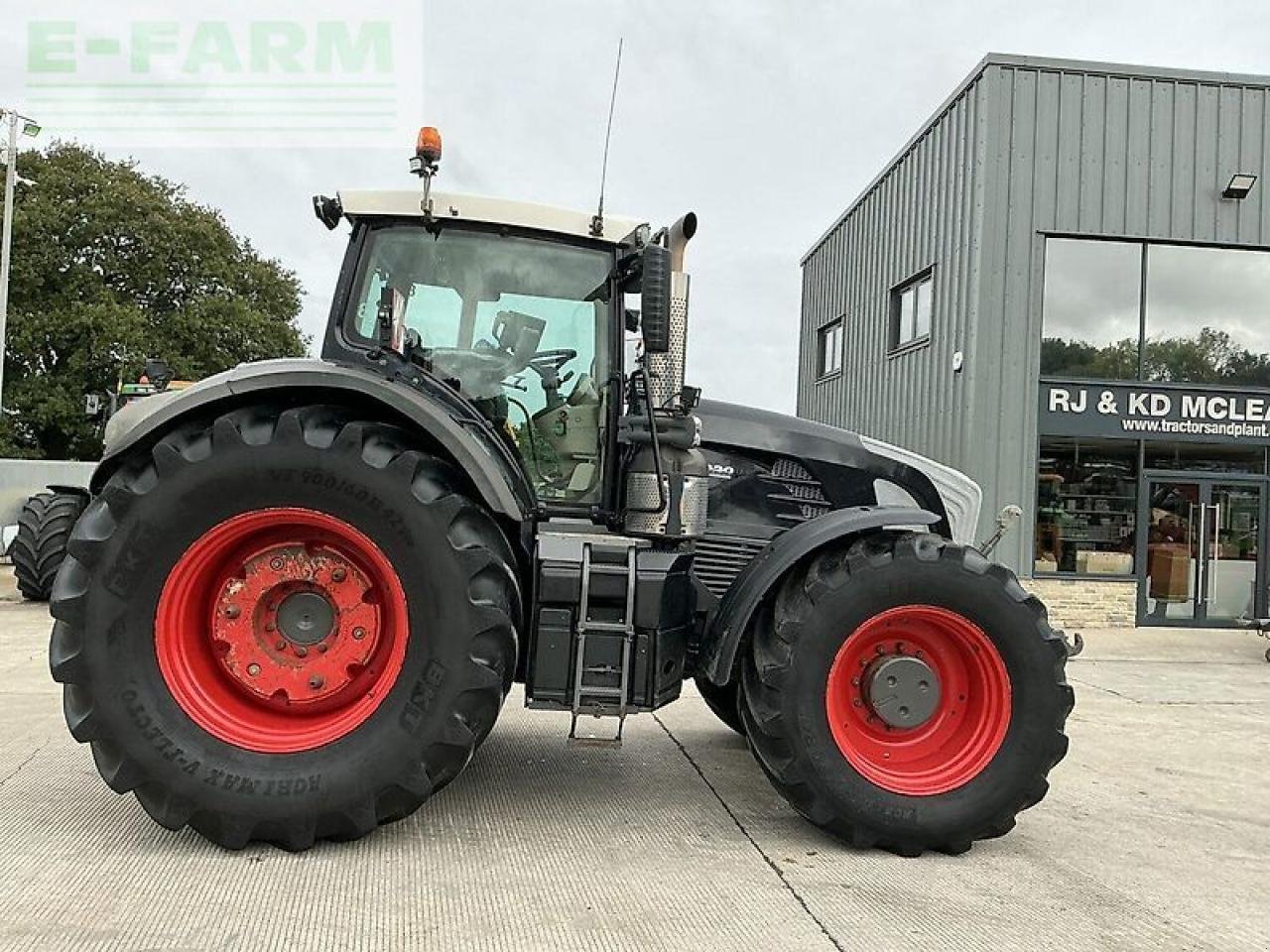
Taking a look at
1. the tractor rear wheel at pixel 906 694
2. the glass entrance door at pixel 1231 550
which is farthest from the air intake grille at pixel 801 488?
the glass entrance door at pixel 1231 550

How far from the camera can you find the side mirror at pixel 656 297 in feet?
12.2

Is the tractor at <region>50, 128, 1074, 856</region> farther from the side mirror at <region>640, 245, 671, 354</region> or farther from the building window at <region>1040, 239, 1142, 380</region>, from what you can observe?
the building window at <region>1040, 239, 1142, 380</region>

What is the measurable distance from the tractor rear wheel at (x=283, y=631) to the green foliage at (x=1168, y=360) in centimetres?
1033

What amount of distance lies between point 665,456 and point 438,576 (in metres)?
1.09

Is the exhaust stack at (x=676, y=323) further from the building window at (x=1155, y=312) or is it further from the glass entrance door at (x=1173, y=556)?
the glass entrance door at (x=1173, y=556)

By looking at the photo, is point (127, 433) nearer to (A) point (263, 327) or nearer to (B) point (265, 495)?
(B) point (265, 495)

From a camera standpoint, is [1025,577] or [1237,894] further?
[1025,577]

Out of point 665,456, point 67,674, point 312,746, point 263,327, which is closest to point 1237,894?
point 665,456

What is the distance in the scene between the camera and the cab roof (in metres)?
4.16

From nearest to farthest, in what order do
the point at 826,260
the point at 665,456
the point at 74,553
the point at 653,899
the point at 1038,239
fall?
the point at 653,899 → the point at 74,553 → the point at 665,456 → the point at 1038,239 → the point at 826,260

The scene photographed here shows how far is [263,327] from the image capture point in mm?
29750

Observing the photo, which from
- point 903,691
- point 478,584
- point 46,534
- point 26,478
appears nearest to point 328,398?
point 478,584

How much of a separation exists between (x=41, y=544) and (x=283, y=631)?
8.40 metres

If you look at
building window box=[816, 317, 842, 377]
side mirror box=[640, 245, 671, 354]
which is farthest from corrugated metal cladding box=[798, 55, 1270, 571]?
side mirror box=[640, 245, 671, 354]
